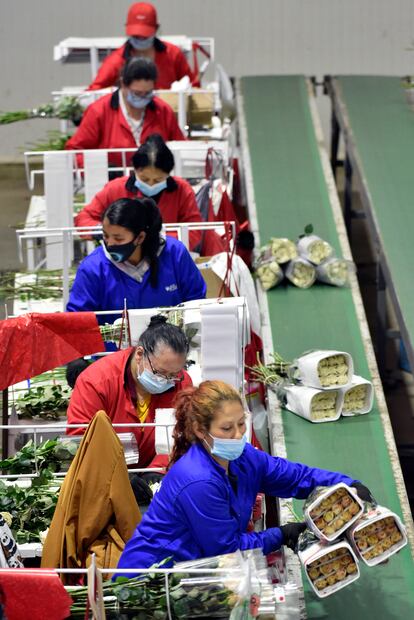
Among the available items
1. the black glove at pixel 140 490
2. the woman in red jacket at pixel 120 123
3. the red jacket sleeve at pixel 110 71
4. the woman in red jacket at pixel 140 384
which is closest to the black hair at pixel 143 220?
the woman in red jacket at pixel 140 384

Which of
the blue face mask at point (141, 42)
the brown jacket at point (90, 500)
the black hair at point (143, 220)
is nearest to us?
the brown jacket at point (90, 500)

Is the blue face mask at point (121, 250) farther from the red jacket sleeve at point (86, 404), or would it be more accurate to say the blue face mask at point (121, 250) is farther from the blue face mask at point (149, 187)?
the blue face mask at point (149, 187)

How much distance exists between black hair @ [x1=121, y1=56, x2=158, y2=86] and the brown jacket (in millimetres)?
3566

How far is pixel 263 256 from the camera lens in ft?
23.3

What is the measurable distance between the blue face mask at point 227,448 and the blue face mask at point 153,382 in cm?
68

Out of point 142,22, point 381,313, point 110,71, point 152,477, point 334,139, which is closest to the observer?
point 152,477

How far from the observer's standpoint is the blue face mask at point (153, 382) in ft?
15.7

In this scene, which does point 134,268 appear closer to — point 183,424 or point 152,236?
point 152,236

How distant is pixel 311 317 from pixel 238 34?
20.3 ft

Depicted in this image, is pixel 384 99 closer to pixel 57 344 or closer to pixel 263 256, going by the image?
pixel 263 256

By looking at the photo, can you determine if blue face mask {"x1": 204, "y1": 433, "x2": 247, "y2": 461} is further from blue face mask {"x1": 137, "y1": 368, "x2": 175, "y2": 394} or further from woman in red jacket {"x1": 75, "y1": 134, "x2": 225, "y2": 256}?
woman in red jacket {"x1": 75, "y1": 134, "x2": 225, "y2": 256}

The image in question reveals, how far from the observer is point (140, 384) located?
16.0ft

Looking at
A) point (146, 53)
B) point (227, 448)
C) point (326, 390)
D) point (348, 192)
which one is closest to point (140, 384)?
point (227, 448)

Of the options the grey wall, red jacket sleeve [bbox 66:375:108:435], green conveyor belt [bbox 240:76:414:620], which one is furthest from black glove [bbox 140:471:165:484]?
the grey wall
